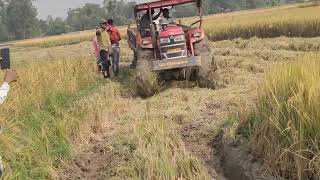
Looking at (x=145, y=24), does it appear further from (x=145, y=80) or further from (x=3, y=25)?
(x=3, y=25)

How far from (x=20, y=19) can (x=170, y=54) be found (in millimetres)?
103310

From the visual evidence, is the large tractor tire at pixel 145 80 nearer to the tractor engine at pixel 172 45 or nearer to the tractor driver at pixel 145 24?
the tractor engine at pixel 172 45

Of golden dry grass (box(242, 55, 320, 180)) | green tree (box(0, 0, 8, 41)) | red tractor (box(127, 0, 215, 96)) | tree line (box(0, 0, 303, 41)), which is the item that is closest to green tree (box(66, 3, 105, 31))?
tree line (box(0, 0, 303, 41))

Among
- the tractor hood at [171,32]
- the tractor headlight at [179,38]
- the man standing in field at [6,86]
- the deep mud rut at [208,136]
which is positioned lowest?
the deep mud rut at [208,136]

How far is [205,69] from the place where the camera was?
9.60 metres

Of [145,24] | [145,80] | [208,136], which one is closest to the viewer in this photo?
[208,136]

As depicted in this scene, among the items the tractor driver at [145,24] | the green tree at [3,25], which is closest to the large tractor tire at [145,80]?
the tractor driver at [145,24]

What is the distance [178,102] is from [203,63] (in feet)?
5.90

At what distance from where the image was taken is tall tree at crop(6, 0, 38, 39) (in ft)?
352

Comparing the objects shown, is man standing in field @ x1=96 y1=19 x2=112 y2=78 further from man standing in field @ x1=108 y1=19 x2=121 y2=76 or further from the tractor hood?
the tractor hood

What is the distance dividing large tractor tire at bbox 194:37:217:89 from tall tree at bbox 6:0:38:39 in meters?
103

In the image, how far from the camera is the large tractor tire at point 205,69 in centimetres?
952

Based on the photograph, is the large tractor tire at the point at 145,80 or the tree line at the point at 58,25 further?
the tree line at the point at 58,25

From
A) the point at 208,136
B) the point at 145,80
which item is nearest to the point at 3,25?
the point at 145,80
